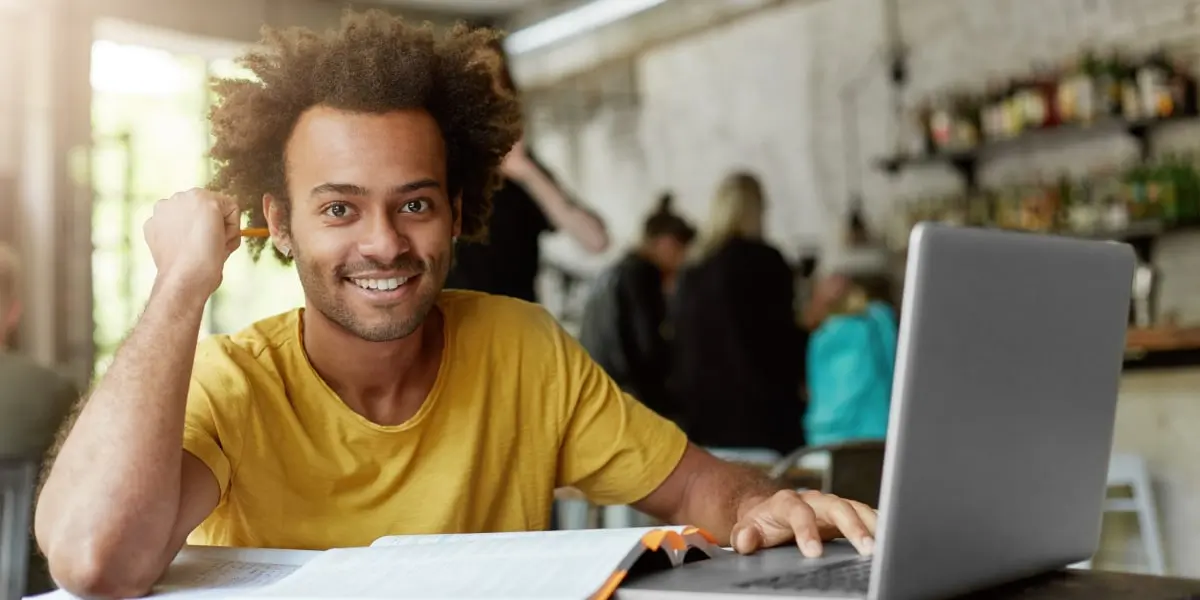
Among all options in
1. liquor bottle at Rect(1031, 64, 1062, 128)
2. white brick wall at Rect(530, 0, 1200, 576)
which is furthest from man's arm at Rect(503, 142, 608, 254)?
liquor bottle at Rect(1031, 64, 1062, 128)

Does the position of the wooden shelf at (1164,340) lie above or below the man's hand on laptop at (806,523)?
below

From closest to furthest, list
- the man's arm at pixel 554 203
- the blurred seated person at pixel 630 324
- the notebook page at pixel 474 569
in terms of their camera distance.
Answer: the notebook page at pixel 474 569
the man's arm at pixel 554 203
the blurred seated person at pixel 630 324

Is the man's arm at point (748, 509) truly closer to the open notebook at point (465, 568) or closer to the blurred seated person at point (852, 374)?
the open notebook at point (465, 568)

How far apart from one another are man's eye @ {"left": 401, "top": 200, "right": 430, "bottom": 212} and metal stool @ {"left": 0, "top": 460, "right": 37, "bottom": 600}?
80 centimetres

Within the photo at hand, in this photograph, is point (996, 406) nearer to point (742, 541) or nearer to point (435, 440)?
point (742, 541)

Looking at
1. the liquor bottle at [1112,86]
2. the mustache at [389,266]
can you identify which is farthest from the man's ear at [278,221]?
the liquor bottle at [1112,86]

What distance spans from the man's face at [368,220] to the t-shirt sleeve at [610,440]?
24cm

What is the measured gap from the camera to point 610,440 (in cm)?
151

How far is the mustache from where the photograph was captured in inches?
52.4

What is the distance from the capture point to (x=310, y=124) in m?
1.39

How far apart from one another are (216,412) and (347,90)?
369mm

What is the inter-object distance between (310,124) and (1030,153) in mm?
4337

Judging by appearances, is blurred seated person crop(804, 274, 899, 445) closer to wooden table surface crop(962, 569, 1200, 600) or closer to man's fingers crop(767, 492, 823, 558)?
man's fingers crop(767, 492, 823, 558)

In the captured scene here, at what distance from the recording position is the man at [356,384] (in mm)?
1107
